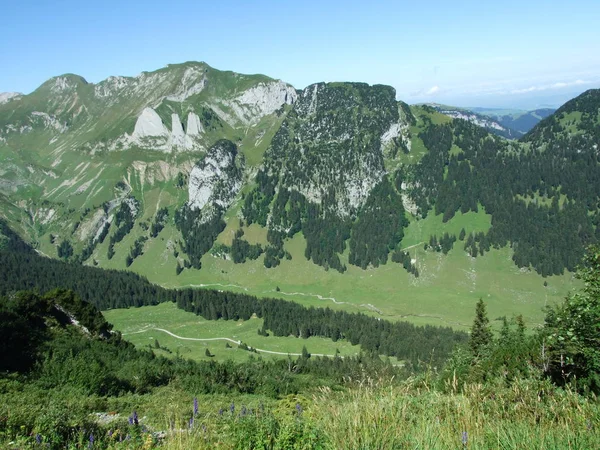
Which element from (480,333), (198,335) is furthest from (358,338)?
(480,333)

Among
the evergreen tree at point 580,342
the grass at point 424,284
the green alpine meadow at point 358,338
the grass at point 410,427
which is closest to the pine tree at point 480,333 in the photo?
the green alpine meadow at point 358,338

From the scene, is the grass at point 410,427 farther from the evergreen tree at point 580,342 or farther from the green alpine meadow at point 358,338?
the evergreen tree at point 580,342

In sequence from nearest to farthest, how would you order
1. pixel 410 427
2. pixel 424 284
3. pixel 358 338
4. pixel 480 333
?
pixel 410 427
pixel 480 333
pixel 358 338
pixel 424 284

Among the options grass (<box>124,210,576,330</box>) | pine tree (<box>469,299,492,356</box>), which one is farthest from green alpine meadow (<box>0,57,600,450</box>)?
grass (<box>124,210,576,330</box>)

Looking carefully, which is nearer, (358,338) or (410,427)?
(410,427)

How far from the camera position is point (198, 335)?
4983 inches

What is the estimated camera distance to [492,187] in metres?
191

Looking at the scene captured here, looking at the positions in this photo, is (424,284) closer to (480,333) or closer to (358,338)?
(358,338)

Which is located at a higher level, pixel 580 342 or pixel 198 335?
pixel 580 342

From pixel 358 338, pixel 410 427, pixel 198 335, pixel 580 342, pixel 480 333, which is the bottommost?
pixel 198 335

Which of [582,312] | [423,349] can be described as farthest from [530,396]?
[423,349]

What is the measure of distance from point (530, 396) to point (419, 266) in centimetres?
16855

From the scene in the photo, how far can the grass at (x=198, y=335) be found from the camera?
10640 centimetres

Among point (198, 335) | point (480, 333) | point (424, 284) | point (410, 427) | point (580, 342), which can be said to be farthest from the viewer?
point (424, 284)
